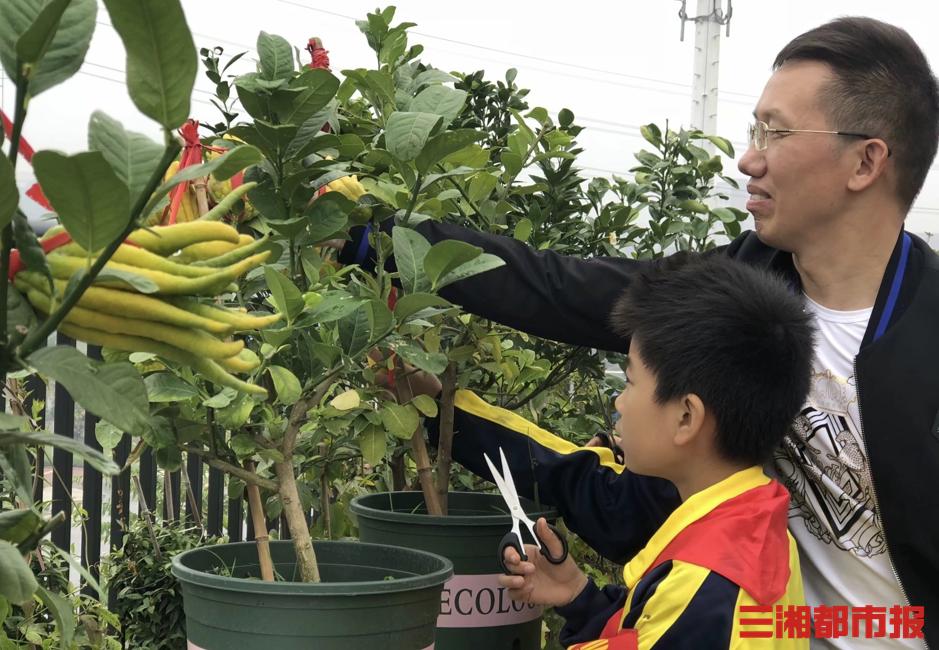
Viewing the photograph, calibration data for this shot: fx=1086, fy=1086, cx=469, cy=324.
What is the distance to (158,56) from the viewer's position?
0.50m

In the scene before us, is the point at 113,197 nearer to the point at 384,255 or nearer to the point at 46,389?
the point at 384,255

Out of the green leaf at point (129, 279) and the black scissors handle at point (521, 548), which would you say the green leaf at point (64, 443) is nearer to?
the green leaf at point (129, 279)

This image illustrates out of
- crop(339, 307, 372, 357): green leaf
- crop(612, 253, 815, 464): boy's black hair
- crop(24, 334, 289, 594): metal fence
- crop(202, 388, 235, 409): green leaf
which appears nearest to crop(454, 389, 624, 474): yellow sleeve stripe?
crop(612, 253, 815, 464): boy's black hair

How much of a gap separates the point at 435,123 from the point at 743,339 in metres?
0.58

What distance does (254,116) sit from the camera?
1217mm

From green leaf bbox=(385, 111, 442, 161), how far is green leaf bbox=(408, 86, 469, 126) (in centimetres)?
6

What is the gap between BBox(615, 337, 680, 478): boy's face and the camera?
157 centimetres

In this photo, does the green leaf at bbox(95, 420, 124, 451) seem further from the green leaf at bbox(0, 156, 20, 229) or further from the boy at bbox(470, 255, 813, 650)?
the green leaf at bbox(0, 156, 20, 229)

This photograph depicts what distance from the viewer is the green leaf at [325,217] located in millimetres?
1331

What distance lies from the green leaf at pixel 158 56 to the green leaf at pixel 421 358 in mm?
884

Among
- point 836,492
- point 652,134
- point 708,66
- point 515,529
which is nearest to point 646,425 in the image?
point 515,529

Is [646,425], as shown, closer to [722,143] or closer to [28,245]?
[722,143]

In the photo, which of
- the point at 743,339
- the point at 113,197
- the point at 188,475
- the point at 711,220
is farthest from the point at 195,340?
the point at 188,475

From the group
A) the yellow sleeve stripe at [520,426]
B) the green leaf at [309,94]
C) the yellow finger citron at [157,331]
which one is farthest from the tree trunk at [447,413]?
the yellow finger citron at [157,331]
